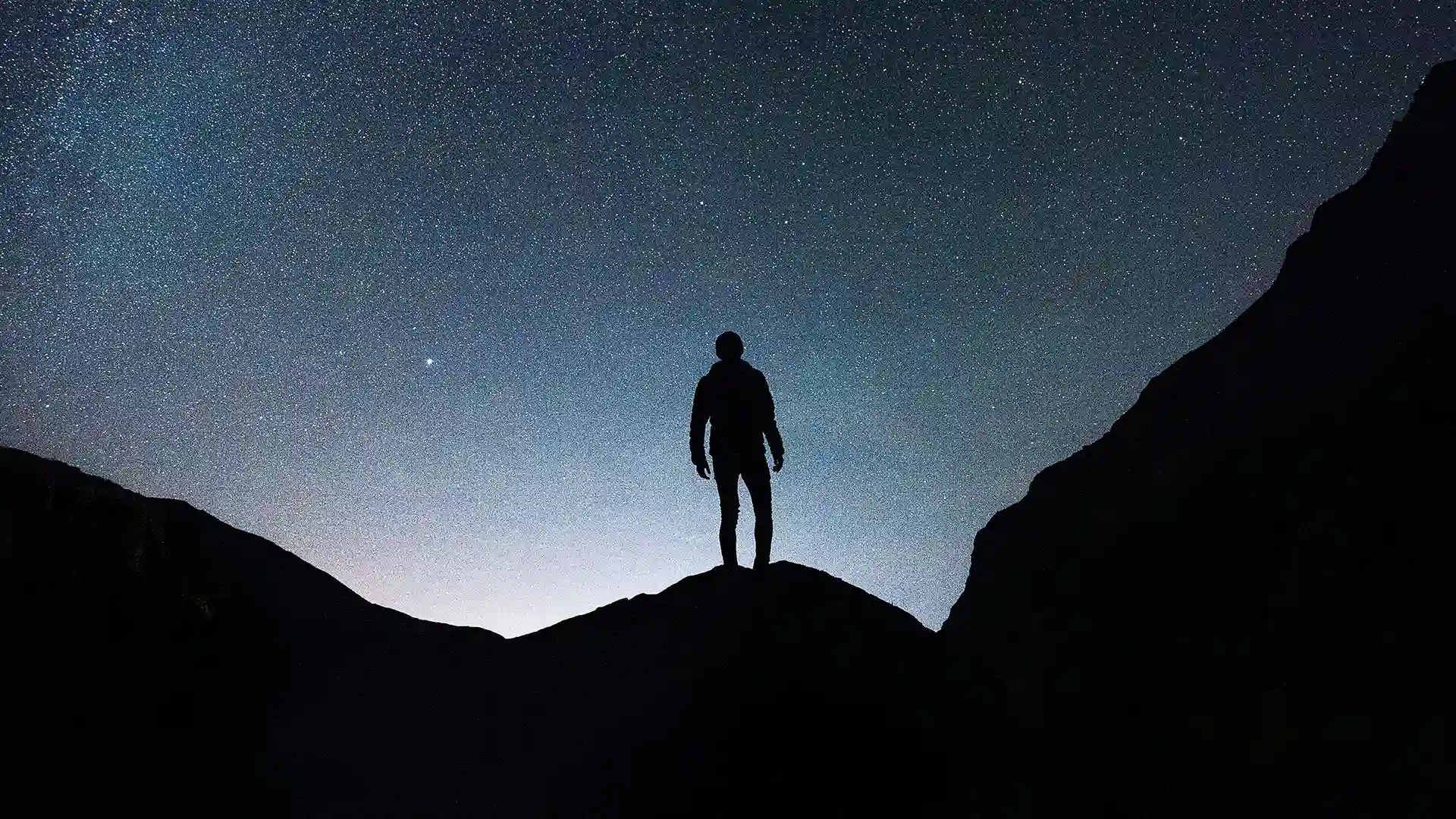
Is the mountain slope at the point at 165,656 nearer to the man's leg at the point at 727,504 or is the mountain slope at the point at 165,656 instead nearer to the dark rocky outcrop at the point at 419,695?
the dark rocky outcrop at the point at 419,695

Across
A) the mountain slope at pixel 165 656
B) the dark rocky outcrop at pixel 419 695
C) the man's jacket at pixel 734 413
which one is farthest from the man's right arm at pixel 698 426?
the mountain slope at pixel 165 656

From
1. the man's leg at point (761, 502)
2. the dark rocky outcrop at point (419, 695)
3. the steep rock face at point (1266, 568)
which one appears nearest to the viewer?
the dark rocky outcrop at point (419, 695)

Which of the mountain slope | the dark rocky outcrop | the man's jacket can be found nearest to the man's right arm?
the man's jacket

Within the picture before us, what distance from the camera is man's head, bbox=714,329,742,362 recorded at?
826 centimetres

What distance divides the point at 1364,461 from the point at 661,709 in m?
15.9

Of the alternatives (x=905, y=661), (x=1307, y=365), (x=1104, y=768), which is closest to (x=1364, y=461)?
(x=1307, y=365)

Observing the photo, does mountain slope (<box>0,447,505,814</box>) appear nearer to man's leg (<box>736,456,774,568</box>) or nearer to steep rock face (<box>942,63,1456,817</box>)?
man's leg (<box>736,456,774,568</box>)

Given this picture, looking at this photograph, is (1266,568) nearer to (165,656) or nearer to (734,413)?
(734,413)

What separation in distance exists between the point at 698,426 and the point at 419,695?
13.7 ft

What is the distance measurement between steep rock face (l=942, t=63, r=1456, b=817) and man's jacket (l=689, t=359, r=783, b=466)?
116 inches

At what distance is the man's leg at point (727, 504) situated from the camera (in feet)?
26.8

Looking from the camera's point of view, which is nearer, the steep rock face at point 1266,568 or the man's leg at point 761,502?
the man's leg at point 761,502

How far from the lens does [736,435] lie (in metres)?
8.13

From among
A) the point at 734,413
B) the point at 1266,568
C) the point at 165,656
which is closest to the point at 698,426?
the point at 734,413
